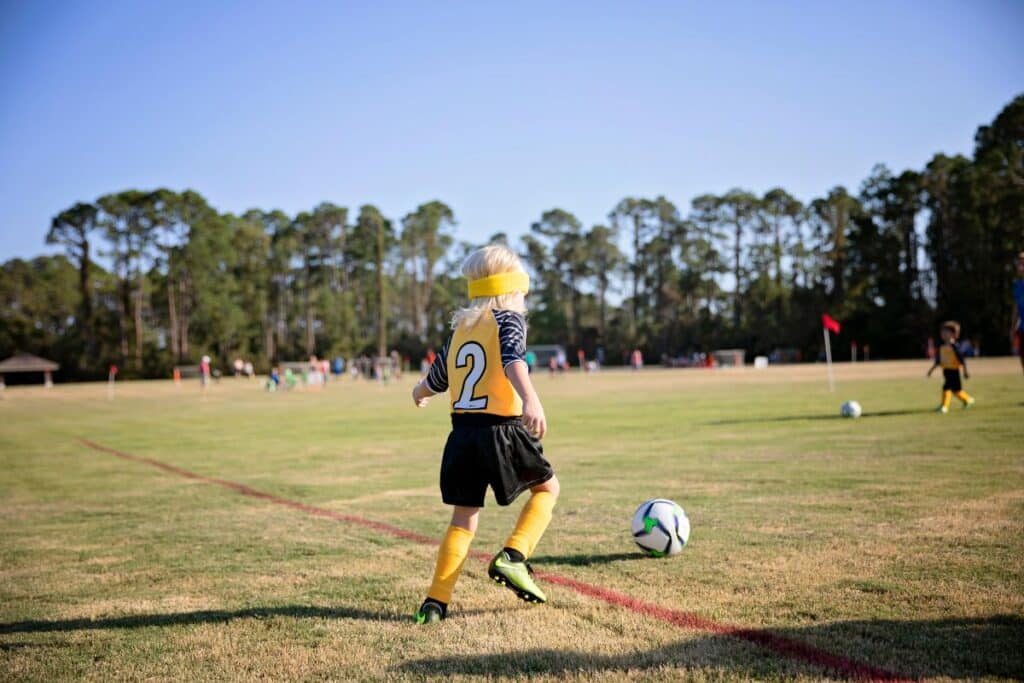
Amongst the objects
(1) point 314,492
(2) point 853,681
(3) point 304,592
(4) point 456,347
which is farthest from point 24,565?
(2) point 853,681

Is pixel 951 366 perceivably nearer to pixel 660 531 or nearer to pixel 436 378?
pixel 660 531

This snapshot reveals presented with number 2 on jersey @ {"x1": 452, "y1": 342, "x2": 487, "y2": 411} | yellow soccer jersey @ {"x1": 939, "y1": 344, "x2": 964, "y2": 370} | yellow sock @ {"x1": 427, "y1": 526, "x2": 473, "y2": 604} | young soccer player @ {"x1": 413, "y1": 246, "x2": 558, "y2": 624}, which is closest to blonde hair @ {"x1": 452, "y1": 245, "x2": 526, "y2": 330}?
young soccer player @ {"x1": 413, "y1": 246, "x2": 558, "y2": 624}

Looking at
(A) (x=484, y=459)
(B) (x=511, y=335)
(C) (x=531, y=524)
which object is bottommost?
(C) (x=531, y=524)

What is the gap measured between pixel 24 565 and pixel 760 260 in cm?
8720

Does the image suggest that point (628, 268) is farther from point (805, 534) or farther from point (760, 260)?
point (805, 534)

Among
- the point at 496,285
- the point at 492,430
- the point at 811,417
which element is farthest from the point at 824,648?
the point at 811,417

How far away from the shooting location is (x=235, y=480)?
1126cm

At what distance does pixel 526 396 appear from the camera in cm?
442

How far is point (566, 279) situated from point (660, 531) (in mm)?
91157

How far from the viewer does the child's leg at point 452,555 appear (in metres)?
4.51

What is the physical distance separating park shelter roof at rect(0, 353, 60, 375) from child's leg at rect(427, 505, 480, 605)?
82.7 metres

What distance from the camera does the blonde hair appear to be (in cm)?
473

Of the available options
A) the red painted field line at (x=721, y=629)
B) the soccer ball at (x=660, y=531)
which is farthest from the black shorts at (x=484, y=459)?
the soccer ball at (x=660, y=531)

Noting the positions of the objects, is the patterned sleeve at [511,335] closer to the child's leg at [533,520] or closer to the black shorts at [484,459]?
the black shorts at [484,459]
